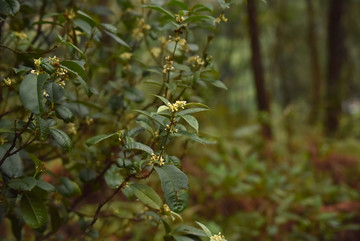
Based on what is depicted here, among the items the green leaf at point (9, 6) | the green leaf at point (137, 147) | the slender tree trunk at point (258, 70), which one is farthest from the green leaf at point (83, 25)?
the slender tree trunk at point (258, 70)

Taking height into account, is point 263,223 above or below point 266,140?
below

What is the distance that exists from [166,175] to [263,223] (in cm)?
184

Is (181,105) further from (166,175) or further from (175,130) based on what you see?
(166,175)

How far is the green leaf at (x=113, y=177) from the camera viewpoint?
117cm

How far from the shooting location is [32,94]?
2.47 feet

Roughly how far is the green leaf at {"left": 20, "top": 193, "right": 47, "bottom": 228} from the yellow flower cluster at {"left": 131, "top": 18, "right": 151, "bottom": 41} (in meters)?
0.79

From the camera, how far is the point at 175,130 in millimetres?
952

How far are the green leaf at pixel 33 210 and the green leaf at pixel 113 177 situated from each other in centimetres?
23

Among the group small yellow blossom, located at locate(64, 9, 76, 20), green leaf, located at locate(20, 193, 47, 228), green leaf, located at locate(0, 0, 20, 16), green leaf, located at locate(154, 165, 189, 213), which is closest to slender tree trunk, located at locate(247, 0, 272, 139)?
small yellow blossom, located at locate(64, 9, 76, 20)

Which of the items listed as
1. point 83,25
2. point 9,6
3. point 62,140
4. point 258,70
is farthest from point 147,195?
point 258,70

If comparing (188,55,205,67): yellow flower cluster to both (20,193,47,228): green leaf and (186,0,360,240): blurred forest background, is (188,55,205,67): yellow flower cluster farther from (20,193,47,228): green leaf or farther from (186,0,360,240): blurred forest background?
(20,193,47,228): green leaf

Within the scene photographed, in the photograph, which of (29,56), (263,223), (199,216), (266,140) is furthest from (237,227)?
(29,56)

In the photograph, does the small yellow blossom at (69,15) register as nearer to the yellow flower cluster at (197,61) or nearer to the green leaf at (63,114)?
the green leaf at (63,114)

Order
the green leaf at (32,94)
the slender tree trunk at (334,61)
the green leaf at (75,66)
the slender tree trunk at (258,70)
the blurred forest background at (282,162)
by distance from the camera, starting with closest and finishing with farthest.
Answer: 1. the green leaf at (32,94)
2. the green leaf at (75,66)
3. the blurred forest background at (282,162)
4. the slender tree trunk at (258,70)
5. the slender tree trunk at (334,61)
